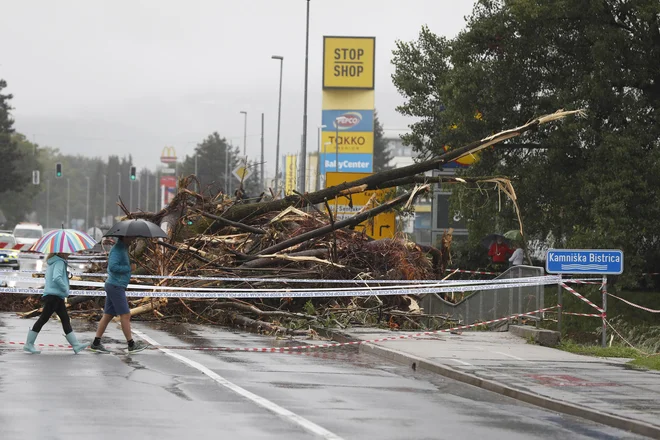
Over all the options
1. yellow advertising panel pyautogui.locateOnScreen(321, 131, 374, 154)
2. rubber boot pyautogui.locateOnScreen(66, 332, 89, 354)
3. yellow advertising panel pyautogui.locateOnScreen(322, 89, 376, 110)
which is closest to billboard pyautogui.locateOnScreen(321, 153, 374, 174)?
yellow advertising panel pyautogui.locateOnScreen(321, 131, 374, 154)

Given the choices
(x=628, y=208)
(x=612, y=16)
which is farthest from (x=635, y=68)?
(x=628, y=208)

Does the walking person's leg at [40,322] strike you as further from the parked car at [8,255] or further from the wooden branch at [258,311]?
the parked car at [8,255]

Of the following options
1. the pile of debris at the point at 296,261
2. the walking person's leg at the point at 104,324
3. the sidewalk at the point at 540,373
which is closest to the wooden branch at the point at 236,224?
the pile of debris at the point at 296,261

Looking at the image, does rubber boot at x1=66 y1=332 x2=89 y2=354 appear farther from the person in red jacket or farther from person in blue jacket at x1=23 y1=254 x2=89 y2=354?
the person in red jacket

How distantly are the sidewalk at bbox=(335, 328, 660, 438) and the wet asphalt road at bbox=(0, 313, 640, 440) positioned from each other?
0.68ft

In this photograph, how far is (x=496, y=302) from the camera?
65.8ft

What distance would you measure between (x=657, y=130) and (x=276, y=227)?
1118cm

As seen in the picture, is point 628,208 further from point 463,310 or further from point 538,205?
point 463,310

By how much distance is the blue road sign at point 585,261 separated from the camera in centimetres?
1717

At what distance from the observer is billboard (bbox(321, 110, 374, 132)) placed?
9756cm

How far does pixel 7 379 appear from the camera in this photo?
1141 cm

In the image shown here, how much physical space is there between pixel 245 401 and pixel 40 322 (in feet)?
16.5

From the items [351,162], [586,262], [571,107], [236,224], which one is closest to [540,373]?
[586,262]

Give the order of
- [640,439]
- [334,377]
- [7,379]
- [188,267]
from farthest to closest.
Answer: [188,267] < [334,377] < [7,379] < [640,439]
